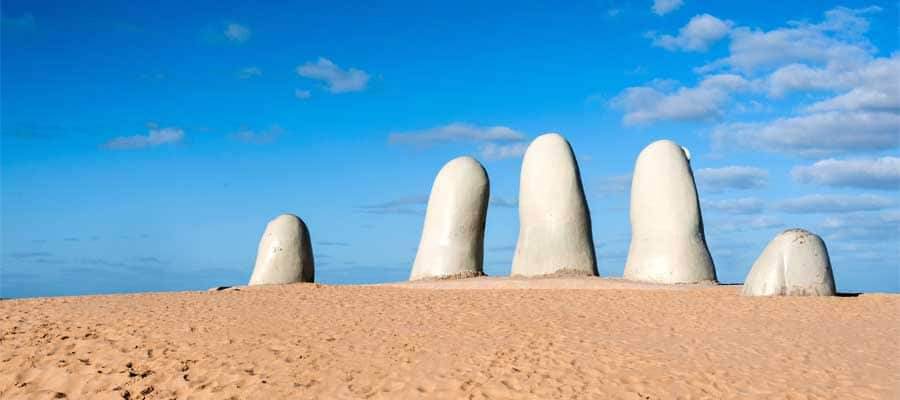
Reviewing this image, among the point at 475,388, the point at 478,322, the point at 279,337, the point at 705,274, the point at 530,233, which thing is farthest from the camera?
the point at 530,233

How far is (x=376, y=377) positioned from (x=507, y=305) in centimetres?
497

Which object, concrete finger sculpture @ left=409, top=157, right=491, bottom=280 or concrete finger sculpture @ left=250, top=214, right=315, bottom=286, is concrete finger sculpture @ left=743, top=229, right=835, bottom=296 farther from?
concrete finger sculpture @ left=250, top=214, right=315, bottom=286

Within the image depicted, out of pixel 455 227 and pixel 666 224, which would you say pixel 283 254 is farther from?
pixel 666 224

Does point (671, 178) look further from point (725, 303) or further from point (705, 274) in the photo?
point (725, 303)

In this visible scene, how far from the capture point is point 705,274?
56.7 ft

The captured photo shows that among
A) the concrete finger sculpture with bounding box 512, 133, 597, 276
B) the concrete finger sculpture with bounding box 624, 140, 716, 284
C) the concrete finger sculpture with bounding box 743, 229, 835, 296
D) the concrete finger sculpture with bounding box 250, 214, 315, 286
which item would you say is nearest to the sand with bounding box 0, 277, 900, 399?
the concrete finger sculpture with bounding box 743, 229, 835, 296

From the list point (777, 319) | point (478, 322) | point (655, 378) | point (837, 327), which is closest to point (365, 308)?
point (478, 322)

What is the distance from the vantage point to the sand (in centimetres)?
853

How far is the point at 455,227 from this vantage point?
18.7m

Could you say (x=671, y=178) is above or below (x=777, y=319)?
above

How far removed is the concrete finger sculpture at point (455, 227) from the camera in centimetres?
1855

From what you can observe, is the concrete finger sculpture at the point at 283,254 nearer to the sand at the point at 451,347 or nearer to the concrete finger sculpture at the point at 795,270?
the sand at the point at 451,347

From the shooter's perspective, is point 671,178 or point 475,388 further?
point 671,178

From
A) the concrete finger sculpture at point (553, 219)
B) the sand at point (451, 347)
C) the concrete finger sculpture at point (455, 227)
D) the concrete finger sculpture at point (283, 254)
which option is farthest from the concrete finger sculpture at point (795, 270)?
the concrete finger sculpture at point (283, 254)
